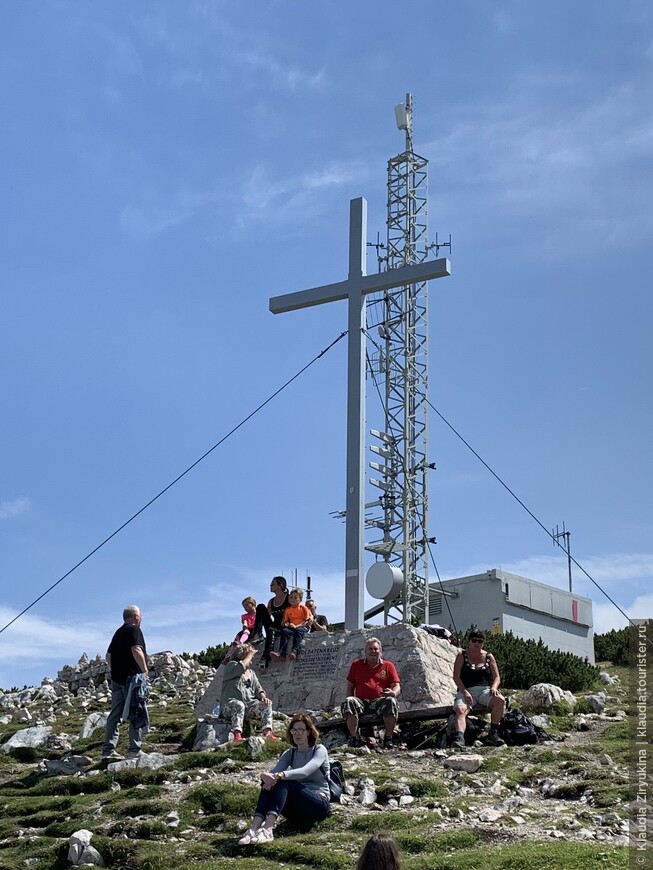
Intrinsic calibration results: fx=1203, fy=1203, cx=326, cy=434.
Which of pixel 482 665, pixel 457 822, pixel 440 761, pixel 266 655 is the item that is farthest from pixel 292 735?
pixel 266 655

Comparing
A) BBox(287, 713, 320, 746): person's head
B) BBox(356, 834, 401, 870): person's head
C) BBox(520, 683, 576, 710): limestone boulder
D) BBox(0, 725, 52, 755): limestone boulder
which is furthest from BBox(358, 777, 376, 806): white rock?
BBox(0, 725, 52, 755): limestone boulder

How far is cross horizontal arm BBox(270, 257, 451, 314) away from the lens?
1850 centimetres

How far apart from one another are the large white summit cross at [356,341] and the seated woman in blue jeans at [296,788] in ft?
22.5

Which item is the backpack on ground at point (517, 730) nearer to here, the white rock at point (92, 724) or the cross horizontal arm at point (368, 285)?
the white rock at point (92, 724)

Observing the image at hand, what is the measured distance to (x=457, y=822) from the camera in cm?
1023

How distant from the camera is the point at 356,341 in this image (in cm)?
1886

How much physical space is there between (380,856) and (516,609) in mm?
20563

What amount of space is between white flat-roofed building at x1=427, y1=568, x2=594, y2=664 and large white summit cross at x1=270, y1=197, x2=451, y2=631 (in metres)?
8.09

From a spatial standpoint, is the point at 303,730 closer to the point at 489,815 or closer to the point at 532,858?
the point at 489,815

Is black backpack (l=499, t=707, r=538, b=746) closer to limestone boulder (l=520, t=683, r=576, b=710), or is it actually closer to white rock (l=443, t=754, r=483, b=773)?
white rock (l=443, t=754, r=483, b=773)

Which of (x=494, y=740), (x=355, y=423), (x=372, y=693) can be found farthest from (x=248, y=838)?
(x=355, y=423)

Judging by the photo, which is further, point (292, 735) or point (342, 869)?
point (292, 735)

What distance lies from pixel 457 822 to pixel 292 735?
161 centimetres

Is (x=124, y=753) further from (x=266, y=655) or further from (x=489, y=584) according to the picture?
(x=489, y=584)
